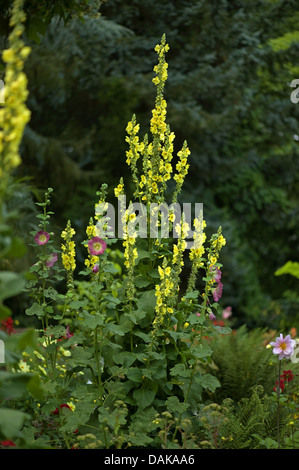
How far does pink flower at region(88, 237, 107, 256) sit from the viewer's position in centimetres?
224

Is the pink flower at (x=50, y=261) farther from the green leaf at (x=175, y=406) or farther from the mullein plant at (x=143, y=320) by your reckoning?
the green leaf at (x=175, y=406)

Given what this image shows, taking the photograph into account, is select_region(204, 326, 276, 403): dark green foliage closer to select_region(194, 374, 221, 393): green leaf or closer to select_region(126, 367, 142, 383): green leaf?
select_region(194, 374, 221, 393): green leaf

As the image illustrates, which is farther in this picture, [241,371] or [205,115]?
[205,115]

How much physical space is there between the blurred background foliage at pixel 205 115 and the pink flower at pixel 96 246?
3886 millimetres

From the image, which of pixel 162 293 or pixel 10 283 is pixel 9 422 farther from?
pixel 162 293

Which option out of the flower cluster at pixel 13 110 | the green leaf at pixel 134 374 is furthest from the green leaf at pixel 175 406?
the flower cluster at pixel 13 110

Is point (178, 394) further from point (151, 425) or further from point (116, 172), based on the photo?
point (116, 172)

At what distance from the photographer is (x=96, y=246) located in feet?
7.38

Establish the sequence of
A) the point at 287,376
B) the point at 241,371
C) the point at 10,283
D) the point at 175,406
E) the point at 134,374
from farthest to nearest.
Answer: the point at 241,371, the point at 287,376, the point at 134,374, the point at 175,406, the point at 10,283

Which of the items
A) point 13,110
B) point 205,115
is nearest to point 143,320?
point 13,110

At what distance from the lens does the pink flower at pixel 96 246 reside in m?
2.24

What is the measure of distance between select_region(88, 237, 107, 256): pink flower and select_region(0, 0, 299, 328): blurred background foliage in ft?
12.7

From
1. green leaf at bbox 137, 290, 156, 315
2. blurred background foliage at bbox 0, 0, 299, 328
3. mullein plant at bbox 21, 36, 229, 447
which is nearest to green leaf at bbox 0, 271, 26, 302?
mullein plant at bbox 21, 36, 229, 447

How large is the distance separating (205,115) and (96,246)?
4604 mm
